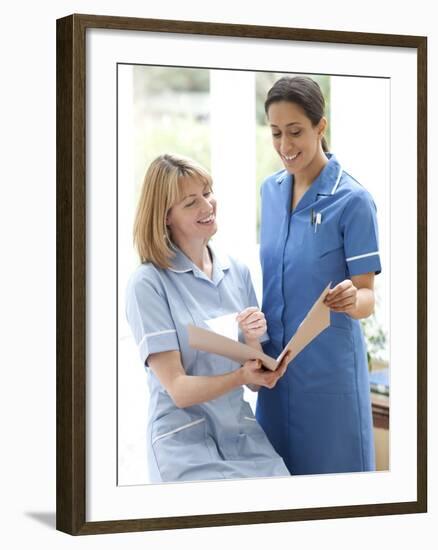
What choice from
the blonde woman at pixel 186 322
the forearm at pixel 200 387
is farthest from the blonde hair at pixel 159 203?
the forearm at pixel 200 387

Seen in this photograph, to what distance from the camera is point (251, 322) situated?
381 centimetres

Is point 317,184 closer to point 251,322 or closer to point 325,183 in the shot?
point 325,183

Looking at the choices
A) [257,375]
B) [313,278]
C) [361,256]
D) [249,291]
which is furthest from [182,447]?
[361,256]

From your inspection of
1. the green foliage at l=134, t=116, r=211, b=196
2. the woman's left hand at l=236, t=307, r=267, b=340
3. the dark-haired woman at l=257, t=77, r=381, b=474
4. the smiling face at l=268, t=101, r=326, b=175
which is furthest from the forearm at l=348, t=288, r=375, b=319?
the green foliage at l=134, t=116, r=211, b=196

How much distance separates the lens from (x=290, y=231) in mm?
3865

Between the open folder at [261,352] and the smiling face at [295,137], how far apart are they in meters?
0.34

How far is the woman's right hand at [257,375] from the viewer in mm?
3797

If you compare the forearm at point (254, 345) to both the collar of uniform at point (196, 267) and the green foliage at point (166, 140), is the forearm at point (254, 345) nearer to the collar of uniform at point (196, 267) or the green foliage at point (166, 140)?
the collar of uniform at point (196, 267)

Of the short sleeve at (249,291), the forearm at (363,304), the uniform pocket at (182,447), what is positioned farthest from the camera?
the forearm at (363,304)

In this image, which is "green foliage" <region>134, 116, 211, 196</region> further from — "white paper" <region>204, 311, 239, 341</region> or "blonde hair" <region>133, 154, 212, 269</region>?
"white paper" <region>204, 311, 239, 341</region>

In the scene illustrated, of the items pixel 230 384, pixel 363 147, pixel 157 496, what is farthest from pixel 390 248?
pixel 157 496

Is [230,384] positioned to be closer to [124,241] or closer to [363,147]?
[124,241]

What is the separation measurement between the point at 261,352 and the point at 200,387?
7.8 inches

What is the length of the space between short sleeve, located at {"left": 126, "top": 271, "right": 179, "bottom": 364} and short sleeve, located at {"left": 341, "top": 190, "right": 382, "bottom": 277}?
1.83ft
